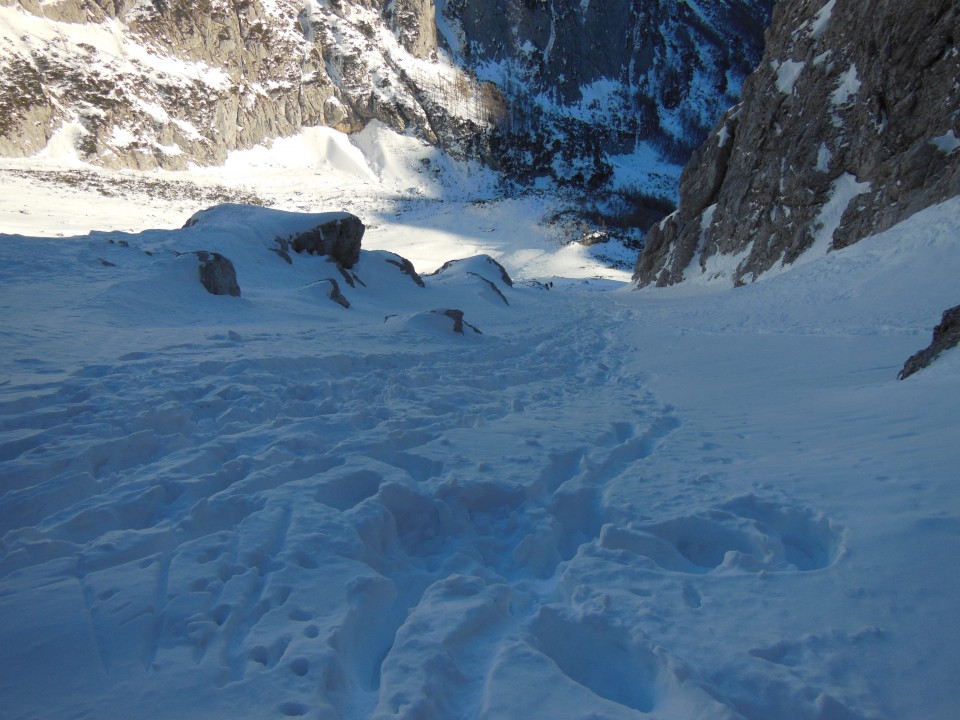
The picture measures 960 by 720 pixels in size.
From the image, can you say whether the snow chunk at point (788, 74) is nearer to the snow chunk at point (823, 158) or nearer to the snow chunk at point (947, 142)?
the snow chunk at point (823, 158)

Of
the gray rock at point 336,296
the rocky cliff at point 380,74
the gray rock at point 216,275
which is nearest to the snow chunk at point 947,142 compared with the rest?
the gray rock at point 336,296

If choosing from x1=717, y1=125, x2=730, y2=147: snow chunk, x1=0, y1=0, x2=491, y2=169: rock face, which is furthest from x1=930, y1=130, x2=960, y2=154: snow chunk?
x1=0, y1=0, x2=491, y2=169: rock face

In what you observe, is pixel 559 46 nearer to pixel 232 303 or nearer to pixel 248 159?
pixel 248 159

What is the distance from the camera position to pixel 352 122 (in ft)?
253

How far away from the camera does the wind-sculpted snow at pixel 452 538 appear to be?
6.82 feet

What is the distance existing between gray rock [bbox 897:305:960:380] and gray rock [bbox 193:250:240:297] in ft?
33.0

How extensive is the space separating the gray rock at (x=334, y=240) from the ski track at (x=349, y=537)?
36.0 ft

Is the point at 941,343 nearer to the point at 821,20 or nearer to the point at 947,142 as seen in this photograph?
the point at 947,142

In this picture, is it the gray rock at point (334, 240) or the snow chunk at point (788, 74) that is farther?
the snow chunk at point (788, 74)

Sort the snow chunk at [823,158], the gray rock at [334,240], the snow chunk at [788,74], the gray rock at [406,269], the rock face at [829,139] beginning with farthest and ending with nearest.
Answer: the snow chunk at [788,74], the snow chunk at [823,158], the gray rock at [406,269], the gray rock at [334,240], the rock face at [829,139]

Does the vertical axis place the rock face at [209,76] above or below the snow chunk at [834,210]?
above

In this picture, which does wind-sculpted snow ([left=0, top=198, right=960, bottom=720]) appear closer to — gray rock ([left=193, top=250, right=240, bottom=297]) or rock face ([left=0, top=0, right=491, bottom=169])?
gray rock ([left=193, top=250, right=240, bottom=297])

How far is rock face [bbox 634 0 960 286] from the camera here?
1510 centimetres

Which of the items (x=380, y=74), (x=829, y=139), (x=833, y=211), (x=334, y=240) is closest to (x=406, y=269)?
(x=334, y=240)
